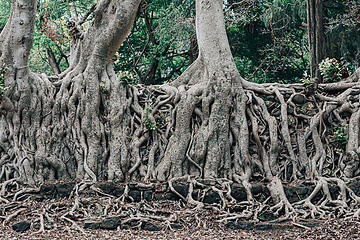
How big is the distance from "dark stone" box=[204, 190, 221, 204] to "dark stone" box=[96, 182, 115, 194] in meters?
1.57

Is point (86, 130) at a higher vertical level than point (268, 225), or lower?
higher

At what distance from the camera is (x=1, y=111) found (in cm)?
625

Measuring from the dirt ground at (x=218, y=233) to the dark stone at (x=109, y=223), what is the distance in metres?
0.09

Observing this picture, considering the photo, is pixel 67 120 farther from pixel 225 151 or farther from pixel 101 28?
pixel 225 151

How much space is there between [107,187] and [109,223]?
1153 mm

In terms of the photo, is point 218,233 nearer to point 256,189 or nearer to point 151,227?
point 151,227

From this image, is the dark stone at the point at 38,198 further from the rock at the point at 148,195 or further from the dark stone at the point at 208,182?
the dark stone at the point at 208,182

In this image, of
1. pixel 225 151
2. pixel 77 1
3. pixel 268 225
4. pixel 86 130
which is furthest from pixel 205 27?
pixel 77 1

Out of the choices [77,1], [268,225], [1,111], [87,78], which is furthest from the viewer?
[77,1]

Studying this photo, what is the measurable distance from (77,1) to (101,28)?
27.3 feet

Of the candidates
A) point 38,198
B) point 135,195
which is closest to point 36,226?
point 38,198

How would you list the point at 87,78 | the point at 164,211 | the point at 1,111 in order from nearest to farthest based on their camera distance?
the point at 164,211 → the point at 1,111 → the point at 87,78

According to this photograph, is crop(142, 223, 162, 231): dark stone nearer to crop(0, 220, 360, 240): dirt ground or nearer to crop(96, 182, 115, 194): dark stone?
crop(0, 220, 360, 240): dirt ground

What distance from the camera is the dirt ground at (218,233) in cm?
442
